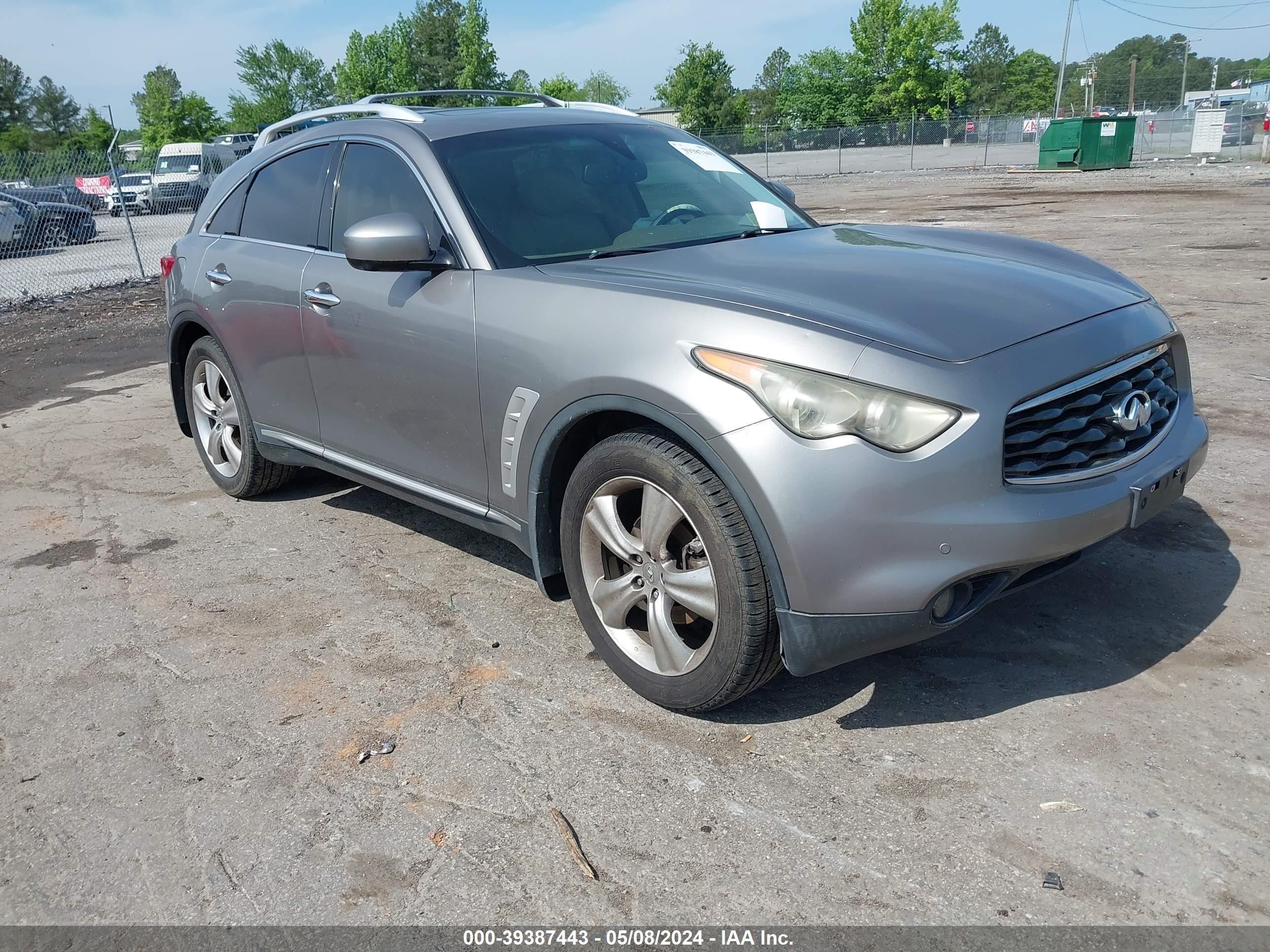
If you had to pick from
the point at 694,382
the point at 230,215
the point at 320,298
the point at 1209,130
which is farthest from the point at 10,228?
the point at 1209,130

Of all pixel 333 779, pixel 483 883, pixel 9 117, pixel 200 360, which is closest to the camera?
pixel 483 883

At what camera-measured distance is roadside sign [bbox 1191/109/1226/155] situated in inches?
1347

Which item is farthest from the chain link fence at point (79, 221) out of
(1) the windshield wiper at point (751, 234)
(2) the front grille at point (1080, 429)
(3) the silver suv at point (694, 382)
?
(2) the front grille at point (1080, 429)

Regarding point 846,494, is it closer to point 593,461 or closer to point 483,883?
point 593,461

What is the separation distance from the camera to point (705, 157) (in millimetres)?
4418

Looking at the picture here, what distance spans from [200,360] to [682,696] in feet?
11.4

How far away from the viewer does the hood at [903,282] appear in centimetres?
273

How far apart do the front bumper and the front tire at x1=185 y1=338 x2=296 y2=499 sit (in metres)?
3.15

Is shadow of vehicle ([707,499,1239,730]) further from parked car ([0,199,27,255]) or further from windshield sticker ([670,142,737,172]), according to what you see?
parked car ([0,199,27,255])

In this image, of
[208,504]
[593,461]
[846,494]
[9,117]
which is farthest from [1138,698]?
[9,117]

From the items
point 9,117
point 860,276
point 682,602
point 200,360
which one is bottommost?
point 682,602

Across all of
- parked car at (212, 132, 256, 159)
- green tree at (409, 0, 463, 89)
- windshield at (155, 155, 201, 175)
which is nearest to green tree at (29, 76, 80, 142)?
green tree at (409, 0, 463, 89)

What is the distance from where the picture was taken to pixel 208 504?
5.44m

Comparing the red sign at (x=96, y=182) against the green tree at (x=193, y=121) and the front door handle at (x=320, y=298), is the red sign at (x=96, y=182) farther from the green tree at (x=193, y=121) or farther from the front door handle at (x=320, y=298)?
the green tree at (x=193, y=121)
